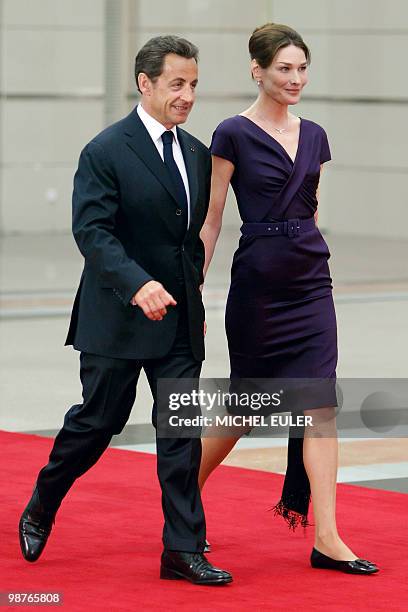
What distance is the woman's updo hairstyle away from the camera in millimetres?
5934

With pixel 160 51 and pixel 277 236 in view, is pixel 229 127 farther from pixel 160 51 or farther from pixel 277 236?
pixel 160 51

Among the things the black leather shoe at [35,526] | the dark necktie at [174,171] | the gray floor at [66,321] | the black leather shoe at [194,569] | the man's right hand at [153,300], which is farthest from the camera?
the gray floor at [66,321]

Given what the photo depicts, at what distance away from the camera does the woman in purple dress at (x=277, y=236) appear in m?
5.88

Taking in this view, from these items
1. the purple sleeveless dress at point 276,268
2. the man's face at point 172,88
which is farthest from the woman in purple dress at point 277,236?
the man's face at point 172,88

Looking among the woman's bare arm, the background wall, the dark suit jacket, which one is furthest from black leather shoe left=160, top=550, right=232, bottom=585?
the background wall

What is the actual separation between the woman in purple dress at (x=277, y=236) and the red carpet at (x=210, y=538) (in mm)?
306

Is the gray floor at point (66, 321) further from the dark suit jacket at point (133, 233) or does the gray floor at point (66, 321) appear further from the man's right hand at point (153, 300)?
the man's right hand at point (153, 300)

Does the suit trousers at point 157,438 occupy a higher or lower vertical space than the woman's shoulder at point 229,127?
lower

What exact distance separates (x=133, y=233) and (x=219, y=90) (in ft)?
49.4

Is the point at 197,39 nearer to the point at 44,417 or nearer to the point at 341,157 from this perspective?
the point at 341,157

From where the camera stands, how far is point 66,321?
13031mm

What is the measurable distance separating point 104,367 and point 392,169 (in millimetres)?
14899

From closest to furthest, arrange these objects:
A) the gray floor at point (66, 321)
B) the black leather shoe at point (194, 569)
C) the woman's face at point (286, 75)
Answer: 1. the black leather shoe at point (194, 569)
2. the woman's face at point (286, 75)
3. the gray floor at point (66, 321)

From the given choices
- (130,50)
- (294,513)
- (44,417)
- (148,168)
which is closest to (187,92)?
(148,168)
